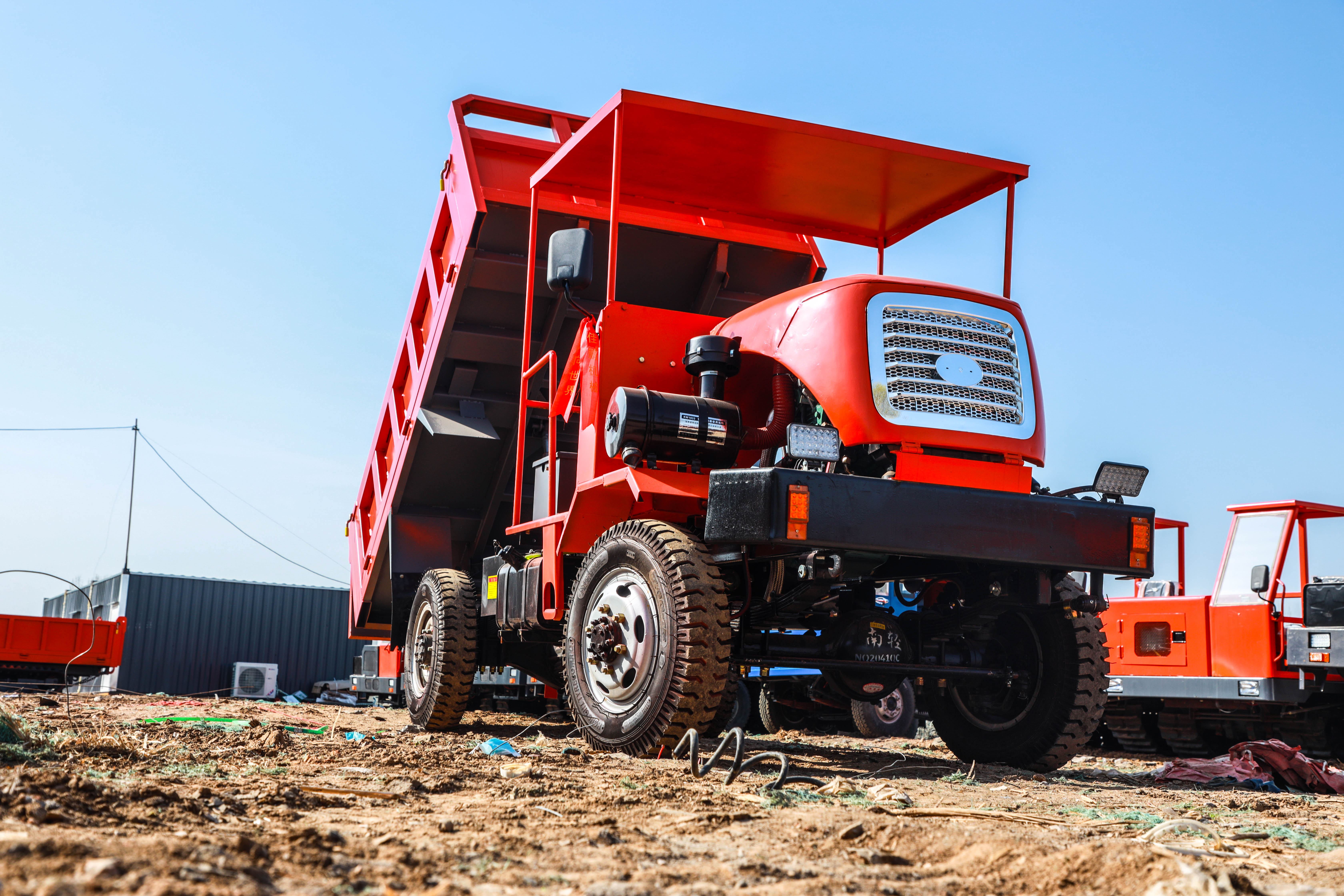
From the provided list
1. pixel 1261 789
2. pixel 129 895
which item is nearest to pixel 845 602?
pixel 1261 789

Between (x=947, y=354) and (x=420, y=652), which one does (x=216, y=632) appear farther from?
(x=947, y=354)

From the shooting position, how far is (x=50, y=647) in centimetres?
1608

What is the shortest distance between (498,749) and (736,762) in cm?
163

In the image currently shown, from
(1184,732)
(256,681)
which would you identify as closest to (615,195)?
(1184,732)

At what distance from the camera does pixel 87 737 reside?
203 inches

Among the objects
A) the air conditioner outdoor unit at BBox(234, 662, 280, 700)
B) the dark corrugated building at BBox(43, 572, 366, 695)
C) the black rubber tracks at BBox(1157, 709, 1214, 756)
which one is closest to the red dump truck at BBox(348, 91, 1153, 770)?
the black rubber tracks at BBox(1157, 709, 1214, 756)

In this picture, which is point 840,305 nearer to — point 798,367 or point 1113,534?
point 798,367

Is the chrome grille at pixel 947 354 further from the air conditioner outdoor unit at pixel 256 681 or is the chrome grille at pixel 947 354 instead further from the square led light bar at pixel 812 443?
the air conditioner outdoor unit at pixel 256 681

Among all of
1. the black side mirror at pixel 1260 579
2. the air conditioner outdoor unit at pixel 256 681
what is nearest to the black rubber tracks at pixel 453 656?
the black side mirror at pixel 1260 579

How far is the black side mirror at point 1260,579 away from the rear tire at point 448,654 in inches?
224

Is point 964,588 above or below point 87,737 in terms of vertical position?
above

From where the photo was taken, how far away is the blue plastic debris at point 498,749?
5.16 meters

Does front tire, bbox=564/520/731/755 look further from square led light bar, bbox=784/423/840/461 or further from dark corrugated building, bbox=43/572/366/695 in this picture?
dark corrugated building, bbox=43/572/366/695

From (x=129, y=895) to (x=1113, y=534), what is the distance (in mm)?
4111
